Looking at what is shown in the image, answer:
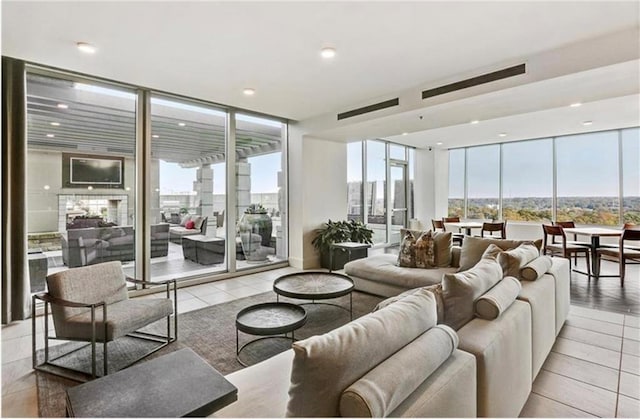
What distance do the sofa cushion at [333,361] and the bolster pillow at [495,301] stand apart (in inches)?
32.5

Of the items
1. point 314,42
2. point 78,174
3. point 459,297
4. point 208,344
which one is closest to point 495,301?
point 459,297

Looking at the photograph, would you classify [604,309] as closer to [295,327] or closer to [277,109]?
[295,327]

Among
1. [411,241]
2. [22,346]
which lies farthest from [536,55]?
[22,346]

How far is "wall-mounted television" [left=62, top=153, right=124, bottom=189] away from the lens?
410 centimetres

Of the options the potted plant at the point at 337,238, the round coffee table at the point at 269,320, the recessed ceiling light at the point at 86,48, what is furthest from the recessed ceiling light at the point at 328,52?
the potted plant at the point at 337,238

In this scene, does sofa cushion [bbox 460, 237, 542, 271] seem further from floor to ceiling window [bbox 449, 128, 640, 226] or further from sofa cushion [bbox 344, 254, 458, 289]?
floor to ceiling window [bbox 449, 128, 640, 226]

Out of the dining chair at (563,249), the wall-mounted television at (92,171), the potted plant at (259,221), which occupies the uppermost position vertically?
the wall-mounted television at (92,171)

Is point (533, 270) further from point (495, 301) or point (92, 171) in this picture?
point (92, 171)

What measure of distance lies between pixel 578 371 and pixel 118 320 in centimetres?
361

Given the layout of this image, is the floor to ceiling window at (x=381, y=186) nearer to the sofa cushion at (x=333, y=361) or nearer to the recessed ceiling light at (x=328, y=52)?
Result: the recessed ceiling light at (x=328, y=52)

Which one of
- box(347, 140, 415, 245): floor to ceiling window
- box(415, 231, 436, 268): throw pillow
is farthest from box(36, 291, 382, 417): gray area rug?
box(347, 140, 415, 245): floor to ceiling window

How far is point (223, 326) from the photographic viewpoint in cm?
340

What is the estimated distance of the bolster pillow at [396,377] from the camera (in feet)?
3.31

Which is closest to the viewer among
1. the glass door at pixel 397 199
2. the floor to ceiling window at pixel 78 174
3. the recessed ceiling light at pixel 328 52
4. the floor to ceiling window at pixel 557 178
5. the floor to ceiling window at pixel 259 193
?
the recessed ceiling light at pixel 328 52
